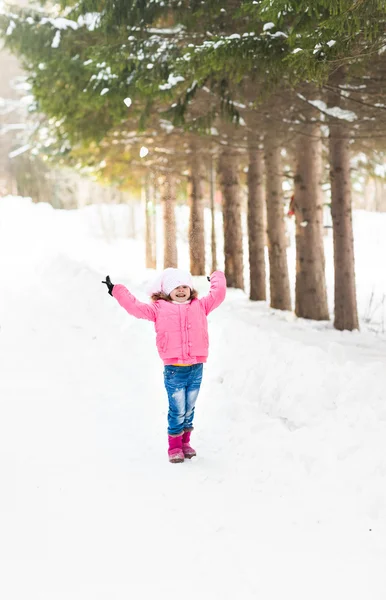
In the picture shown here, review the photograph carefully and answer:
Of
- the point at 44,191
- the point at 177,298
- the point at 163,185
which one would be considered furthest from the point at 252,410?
the point at 44,191

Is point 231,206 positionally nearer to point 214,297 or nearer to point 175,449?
point 214,297

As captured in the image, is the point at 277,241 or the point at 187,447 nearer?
the point at 187,447

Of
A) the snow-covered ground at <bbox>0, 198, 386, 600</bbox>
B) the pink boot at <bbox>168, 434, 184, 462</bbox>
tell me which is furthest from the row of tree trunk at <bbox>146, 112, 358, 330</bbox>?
the pink boot at <bbox>168, 434, 184, 462</bbox>

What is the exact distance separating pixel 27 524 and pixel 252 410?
2.75 m

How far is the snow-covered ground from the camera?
3.33 m

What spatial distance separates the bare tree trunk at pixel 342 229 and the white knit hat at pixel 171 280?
17.6 feet

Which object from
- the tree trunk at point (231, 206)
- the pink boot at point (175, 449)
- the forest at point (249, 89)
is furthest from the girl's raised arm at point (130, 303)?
the tree trunk at point (231, 206)

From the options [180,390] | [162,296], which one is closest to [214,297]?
[162,296]

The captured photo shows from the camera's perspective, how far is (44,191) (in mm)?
44344

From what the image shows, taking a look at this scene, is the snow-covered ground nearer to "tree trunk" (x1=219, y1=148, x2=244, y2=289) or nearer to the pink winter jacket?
the pink winter jacket

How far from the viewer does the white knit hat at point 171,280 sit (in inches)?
202

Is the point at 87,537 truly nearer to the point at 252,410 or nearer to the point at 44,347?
the point at 252,410

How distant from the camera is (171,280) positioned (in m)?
5.13

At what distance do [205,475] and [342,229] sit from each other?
20.6ft
